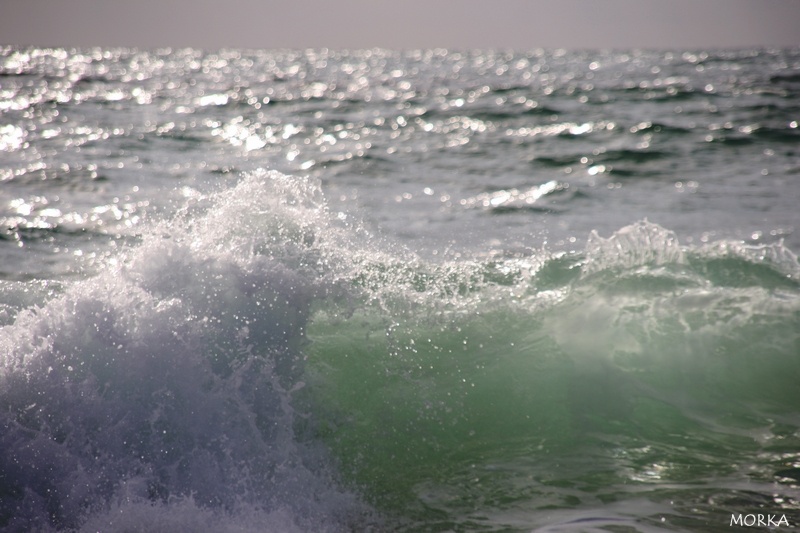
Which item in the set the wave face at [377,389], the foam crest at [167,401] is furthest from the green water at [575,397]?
the foam crest at [167,401]

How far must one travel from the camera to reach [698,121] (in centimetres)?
1538

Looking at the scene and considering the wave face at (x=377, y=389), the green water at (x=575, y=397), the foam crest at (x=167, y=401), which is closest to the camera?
the foam crest at (x=167, y=401)

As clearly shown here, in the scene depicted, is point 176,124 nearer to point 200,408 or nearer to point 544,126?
point 544,126

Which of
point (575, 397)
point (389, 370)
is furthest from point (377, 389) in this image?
point (575, 397)

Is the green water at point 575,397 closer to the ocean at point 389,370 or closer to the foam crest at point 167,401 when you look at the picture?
the ocean at point 389,370

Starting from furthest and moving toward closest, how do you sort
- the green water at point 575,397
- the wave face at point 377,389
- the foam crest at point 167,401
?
the green water at point 575,397 < the wave face at point 377,389 < the foam crest at point 167,401

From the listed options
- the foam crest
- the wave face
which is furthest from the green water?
the foam crest

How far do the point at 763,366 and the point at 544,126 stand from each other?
10821mm

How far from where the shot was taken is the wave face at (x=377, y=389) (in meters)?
3.64

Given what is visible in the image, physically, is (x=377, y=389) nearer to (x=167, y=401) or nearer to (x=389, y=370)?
(x=389, y=370)

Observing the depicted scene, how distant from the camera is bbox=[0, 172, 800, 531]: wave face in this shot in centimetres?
364

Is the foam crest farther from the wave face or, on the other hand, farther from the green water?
the green water

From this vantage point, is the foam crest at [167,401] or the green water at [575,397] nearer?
the foam crest at [167,401]

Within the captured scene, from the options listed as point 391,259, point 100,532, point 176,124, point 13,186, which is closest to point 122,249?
point 391,259
